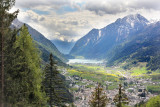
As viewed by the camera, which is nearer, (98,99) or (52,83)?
(52,83)

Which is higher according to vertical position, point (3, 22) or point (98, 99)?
point (3, 22)

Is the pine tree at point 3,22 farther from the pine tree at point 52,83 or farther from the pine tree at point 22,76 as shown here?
the pine tree at point 52,83

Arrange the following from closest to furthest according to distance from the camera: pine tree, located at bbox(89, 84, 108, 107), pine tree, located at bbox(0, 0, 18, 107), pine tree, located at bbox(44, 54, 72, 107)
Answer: pine tree, located at bbox(0, 0, 18, 107) < pine tree, located at bbox(44, 54, 72, 107) < pine tree, located at bbox(89, 84, 108, 107)

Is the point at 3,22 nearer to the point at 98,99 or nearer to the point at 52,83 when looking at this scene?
the point at 52,83

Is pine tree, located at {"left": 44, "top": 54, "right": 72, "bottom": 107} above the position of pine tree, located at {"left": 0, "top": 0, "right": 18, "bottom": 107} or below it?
below

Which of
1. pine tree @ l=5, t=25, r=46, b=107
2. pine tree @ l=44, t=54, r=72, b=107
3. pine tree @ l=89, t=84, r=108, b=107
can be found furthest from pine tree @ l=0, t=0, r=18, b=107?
pine tree @ l=89, t=84, r=108, b=107

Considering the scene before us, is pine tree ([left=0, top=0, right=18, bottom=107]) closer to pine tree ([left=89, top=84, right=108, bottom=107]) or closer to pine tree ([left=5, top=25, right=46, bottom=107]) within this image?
pine tree ([left=5, top=25, right=46, bottom=107])

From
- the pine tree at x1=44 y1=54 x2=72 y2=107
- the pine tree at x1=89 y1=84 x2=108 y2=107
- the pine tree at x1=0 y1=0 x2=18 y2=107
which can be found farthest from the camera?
the pine tree at x1=89 y1=84 x2=108 y2=107

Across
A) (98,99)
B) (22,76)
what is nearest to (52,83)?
(22,76)

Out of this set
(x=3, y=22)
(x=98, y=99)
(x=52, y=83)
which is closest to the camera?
(x=3, y=22)

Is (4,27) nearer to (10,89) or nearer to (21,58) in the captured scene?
(21,58)

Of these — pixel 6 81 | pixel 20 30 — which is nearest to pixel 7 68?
pixel 6 81
